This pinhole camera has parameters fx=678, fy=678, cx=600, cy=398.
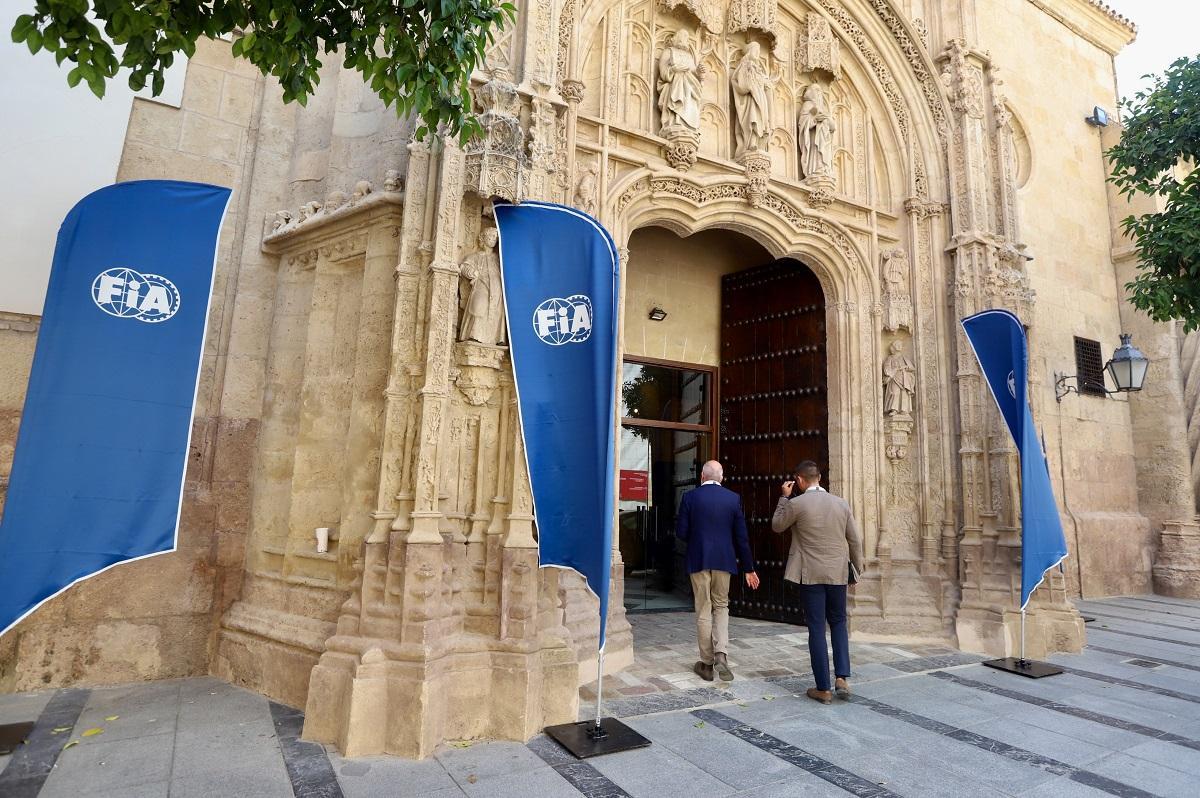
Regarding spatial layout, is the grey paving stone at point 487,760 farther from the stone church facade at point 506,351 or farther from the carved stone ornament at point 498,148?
the carved stone ornament at point 498,148

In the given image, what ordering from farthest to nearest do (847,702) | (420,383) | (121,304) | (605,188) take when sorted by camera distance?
1. (605,188)
2. (847,702)
3. (420,383)
4. (121,304)

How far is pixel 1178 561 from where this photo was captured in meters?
10.7

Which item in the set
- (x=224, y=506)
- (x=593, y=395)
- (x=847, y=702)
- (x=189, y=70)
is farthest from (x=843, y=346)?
(x=189, y=70)

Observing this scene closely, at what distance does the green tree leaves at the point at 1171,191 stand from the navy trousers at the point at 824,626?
595 cm

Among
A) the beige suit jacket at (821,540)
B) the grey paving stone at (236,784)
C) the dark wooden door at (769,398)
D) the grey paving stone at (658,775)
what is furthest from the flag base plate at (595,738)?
the dark wooden door at (769,398)

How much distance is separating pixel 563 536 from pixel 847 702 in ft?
8.61

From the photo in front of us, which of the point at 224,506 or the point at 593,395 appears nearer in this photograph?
the point at 593,395

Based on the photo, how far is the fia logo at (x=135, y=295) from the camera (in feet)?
11.6

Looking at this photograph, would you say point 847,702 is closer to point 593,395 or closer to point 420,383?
point 593,395

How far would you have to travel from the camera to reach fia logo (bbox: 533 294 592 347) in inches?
163

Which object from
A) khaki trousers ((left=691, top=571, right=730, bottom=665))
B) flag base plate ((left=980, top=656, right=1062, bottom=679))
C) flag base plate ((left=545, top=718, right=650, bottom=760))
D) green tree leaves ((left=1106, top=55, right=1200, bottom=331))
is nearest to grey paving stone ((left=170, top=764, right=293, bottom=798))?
flag base plate ((left=545, top=718, right=650, bottom=760))

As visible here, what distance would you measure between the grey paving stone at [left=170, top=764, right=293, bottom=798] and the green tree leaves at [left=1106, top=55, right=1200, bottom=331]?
31.5 feet

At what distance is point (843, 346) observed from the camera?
25.3 feet

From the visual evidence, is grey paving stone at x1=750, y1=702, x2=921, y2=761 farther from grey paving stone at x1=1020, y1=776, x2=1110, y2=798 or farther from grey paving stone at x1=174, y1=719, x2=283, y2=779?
grey paving stone at x1=174, y1=719, x2=283, y2=779
